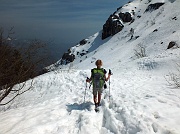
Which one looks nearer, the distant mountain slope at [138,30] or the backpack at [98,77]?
the backpack at [98,77]

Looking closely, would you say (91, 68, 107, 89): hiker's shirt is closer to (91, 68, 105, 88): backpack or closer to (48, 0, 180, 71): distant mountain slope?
(91, 68, 105, 88): backpack

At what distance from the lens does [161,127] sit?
5.51 metres

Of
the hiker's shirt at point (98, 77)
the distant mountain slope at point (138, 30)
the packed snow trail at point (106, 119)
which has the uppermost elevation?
the distant mountain slope at point (138, 30)

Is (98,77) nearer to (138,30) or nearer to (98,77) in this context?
(98,77)

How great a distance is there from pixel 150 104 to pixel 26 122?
463cm

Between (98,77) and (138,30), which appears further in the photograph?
(138,30)

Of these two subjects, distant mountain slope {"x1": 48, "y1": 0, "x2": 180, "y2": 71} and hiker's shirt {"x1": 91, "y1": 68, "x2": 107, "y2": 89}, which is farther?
distant mountain slope {"x1": 48, "y1": 0, "x2": 180, "y2": 71}

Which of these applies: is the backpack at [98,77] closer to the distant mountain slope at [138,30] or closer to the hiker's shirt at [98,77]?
the hiker's shirt at [98,77]

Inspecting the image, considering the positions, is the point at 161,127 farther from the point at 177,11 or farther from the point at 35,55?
the point at 177,11

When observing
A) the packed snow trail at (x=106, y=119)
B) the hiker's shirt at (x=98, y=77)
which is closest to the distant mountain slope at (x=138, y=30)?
the hiker's shirt at (x=98, y=77)

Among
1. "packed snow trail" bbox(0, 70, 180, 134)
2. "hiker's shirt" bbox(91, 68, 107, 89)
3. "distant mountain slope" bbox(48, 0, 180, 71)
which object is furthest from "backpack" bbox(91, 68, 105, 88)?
"distant mountain slope" bbox(48, 0, 180, 71)

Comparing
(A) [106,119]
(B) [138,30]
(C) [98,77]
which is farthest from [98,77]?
(B) [138,30]

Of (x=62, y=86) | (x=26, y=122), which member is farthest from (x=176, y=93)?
(x=62, y=86)

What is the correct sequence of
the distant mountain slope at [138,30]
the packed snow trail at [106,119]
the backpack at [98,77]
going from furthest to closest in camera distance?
1. the distant mountain slope at [138,30]
2. the backpack at [98,77]
3. the packed snow trail at [106,119]
